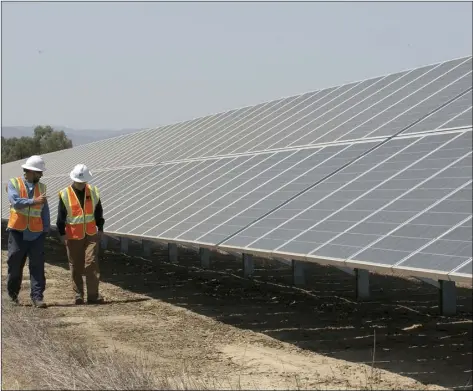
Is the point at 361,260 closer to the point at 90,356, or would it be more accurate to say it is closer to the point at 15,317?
the point at 90,356

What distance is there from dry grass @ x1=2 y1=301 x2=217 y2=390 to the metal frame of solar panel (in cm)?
240

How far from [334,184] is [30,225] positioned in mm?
4958

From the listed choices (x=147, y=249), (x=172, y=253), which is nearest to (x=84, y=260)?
(x=172, y=253)

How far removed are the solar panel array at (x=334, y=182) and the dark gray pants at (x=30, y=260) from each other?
6.38ft

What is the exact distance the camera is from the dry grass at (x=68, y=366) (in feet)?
23.4

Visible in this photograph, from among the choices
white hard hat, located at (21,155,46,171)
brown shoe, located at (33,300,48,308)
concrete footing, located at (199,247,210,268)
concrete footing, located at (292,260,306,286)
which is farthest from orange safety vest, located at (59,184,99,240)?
concrete footing, located at (199,247,210,268)

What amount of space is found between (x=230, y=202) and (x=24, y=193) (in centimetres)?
330

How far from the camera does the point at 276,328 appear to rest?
11.5 m

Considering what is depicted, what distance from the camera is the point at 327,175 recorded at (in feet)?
40.3

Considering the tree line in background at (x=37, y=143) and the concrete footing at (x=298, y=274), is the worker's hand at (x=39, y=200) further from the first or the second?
the tree line in background at (x=37, y=143)

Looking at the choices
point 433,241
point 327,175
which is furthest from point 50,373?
point 327,175

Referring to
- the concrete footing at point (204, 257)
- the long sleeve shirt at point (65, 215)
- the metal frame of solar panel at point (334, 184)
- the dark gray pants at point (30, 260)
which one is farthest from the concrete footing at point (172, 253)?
the dark gray pants at point (30, 260)

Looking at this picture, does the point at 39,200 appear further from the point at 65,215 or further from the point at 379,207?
the point at 379,207

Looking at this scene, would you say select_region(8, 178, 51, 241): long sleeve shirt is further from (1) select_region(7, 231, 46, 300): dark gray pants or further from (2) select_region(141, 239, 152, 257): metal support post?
(2) select_region(141, 239, 152, 257): metal support post
